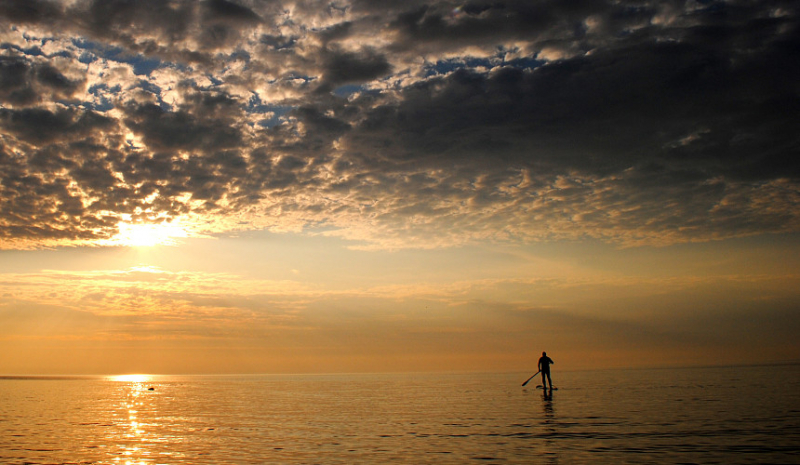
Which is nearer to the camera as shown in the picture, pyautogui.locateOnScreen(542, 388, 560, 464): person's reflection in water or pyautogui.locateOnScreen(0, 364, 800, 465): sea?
pyautogui.locateOnScreen(542, 388, 560, 464): person's reflection in water

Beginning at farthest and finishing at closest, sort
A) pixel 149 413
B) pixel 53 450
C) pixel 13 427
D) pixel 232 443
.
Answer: pixel 149 413 < pixel 13 427 < pixel 232 443 < pixel 53 450

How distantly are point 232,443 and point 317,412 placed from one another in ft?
47.0

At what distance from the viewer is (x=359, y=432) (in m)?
25.2

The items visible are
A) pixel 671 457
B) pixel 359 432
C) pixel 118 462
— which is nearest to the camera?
pixel 671 457

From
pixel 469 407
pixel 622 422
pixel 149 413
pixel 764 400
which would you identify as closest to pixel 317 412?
pixel 469 407

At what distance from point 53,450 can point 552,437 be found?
65.0ft

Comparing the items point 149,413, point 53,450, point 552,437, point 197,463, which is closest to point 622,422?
point 552,437

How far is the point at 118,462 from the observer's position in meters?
18.8

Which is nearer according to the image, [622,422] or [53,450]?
[53,450]

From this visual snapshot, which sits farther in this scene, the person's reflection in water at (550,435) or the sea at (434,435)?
the sea at (434,435)

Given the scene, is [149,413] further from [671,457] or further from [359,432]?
[671,457]

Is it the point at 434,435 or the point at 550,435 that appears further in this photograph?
the point at 434,435

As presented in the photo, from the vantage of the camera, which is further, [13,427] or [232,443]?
[13,427]

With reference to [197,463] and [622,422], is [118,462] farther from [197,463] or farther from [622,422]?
[622,422]
